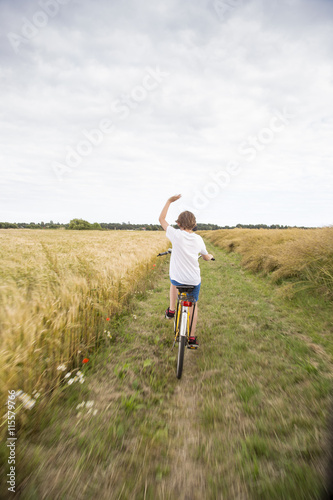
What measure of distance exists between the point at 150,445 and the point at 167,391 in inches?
32.3

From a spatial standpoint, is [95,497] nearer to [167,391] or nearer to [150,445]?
[150,445]

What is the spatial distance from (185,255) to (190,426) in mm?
2129

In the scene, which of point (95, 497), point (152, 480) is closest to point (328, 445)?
point (152, 480)

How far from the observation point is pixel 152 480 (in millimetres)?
1696

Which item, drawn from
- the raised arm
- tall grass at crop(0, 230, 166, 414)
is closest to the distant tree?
tall grass at crop(0, 230, 166, 414)

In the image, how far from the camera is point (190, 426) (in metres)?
2.24

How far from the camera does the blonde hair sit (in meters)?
3.44

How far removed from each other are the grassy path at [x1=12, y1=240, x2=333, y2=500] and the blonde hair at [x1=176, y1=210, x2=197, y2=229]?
7.43ft

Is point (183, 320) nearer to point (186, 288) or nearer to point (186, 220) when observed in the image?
point (186, 288)

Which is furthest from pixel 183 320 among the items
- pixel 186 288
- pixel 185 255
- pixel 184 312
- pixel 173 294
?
pixel 185 255

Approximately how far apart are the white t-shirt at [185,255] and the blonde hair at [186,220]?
16 cm

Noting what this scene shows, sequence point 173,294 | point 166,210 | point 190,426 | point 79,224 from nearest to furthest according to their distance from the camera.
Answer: point 190,426
point 166,210
point 173,294
point 79,224

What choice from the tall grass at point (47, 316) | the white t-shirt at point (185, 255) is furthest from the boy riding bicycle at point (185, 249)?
the tall grass at point (47, 316)

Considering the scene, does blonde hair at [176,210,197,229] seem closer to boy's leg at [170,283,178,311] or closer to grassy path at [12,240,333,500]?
boy's leg at [170,283,178,311]
